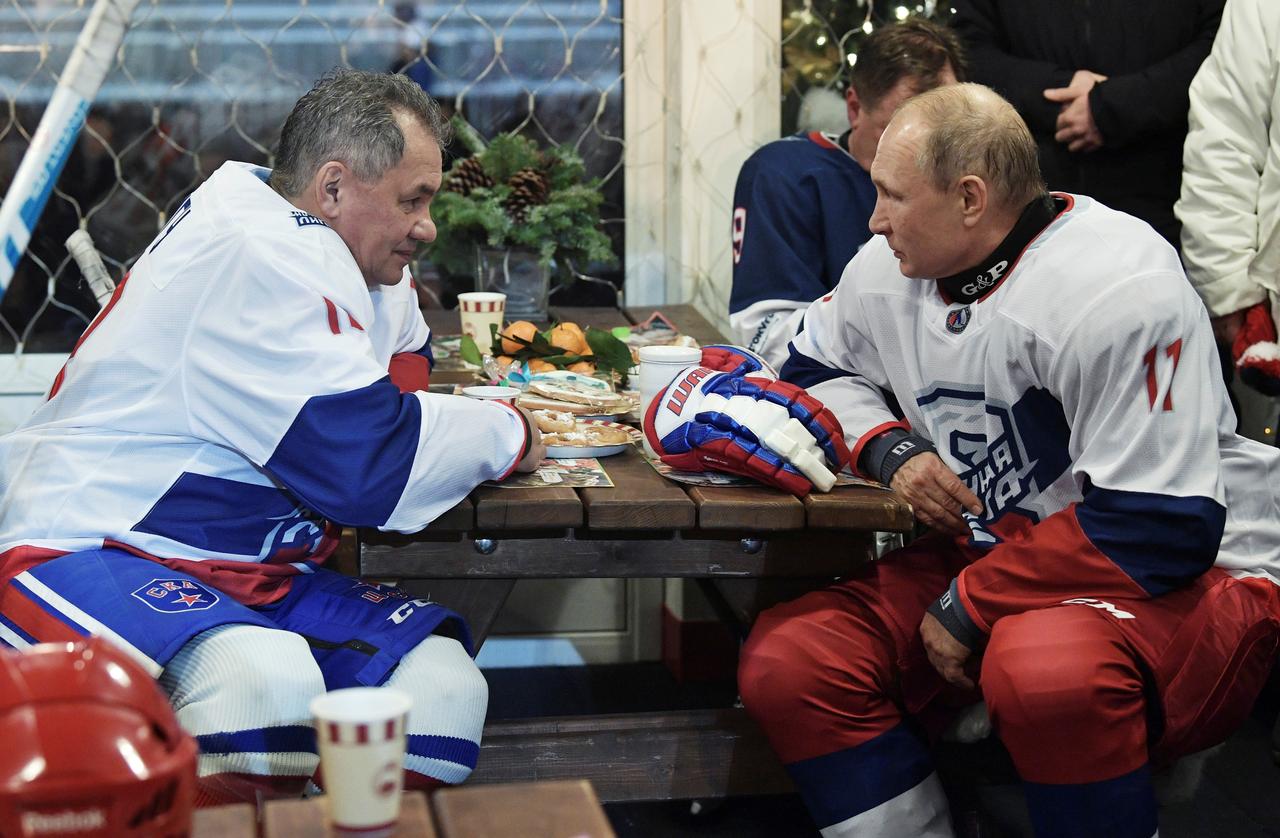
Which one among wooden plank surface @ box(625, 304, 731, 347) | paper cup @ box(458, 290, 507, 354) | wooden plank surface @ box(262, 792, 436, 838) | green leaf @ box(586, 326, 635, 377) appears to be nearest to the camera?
wooden plank surface @ box(262, 792, 436, 838)

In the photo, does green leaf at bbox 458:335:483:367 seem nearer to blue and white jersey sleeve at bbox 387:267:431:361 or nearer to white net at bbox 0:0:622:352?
blue and white jersey sleeve at bbox 387:267:431:361

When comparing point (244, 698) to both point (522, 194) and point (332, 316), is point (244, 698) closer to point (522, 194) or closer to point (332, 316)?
point (332, 316)

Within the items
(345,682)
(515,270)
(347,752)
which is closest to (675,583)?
(515,270)

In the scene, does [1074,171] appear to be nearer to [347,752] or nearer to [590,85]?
[590,85]

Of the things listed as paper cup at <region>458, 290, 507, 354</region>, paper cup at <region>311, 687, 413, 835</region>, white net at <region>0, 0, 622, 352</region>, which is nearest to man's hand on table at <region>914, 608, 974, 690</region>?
paper cup at <region>311, 687, 413, 835</region>

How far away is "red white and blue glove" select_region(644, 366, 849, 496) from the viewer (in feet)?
5.81

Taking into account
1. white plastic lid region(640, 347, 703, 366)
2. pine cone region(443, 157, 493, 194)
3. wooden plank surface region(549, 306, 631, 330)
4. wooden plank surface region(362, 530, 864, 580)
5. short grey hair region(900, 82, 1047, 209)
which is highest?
short grey hair region(900, 82, 1047, 209)

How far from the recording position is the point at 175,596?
1612mm

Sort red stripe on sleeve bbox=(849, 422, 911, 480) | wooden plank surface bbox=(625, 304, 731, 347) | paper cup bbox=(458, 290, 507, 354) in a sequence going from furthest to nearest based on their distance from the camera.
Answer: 1. wooden plank surface bbox=(625, 304, 731, 347)
2. paper cup bbox=(458, 290, 507, 354)
3. red stripe on sleeve bbox=(849, 422, 911, 480)

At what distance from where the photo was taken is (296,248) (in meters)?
1.67

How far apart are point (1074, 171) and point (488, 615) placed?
5.05 feet

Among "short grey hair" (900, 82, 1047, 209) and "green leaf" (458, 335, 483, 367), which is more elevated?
"short grey hair" (900, 82, 1047, 209)

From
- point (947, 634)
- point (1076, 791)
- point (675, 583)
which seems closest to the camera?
point (1076, 791)

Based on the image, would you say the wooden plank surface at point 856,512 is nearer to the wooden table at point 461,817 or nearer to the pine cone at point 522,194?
the wooden table at point 461,817
